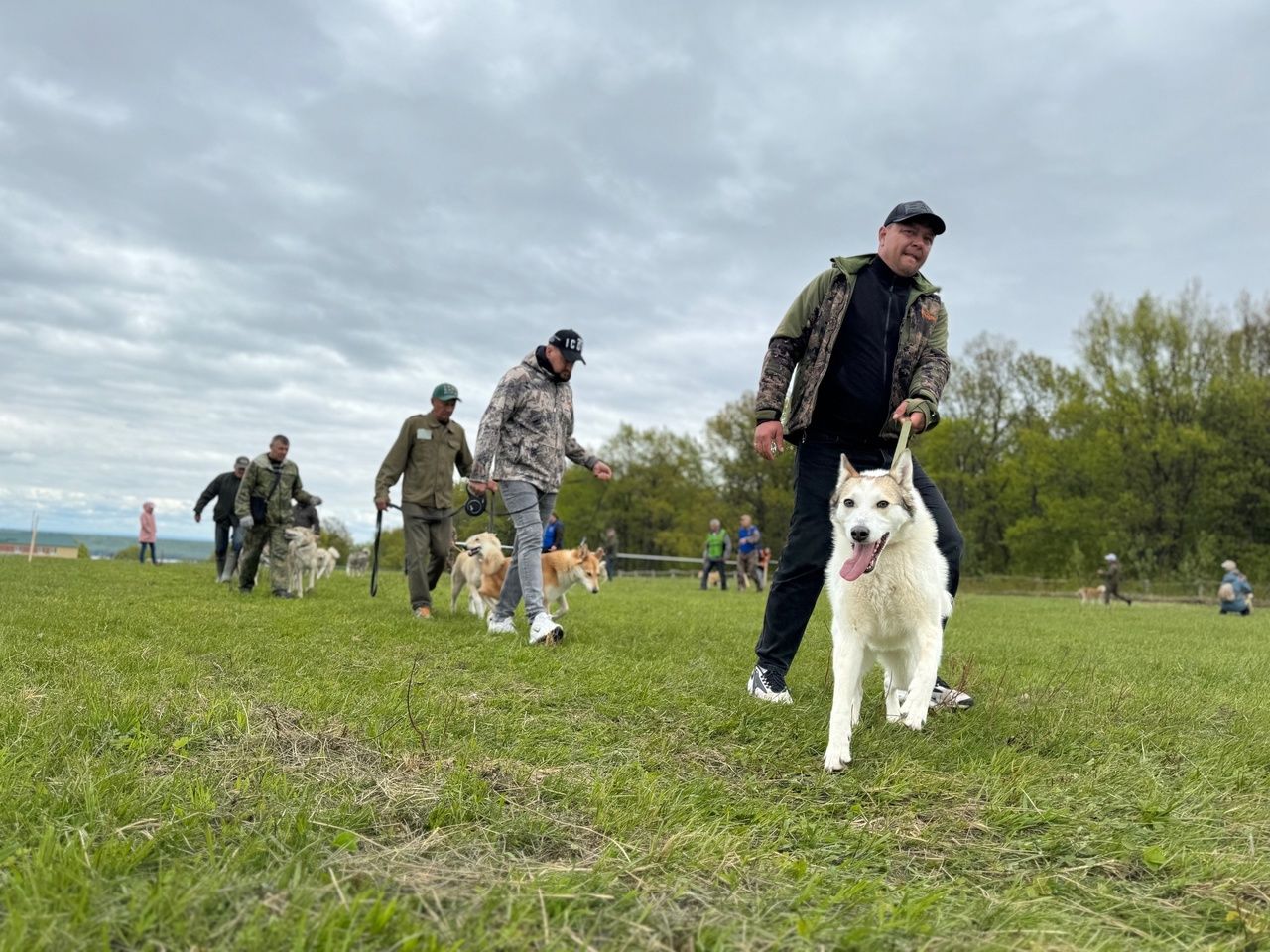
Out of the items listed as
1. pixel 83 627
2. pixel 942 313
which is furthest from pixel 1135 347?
pixel 83 627

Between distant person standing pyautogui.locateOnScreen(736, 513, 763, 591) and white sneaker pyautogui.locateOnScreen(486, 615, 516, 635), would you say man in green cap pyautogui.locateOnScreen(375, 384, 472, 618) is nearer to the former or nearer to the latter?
white sneaker pyautogui.locateOnScreen(486, 615, 516, 635)

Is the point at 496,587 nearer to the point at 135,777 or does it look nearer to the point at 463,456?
the point at 463,456

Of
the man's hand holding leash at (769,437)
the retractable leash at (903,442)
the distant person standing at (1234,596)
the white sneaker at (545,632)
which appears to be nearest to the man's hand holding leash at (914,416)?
the retractable leash at (903,442)

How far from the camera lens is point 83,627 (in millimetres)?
6312

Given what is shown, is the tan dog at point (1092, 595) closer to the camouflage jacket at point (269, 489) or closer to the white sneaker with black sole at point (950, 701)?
the camouflage jacket at point (269, 489)

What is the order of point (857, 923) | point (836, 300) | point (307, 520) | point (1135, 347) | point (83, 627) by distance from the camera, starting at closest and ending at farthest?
point (857, 923)
point (836, 300)
point (83, 627)
point (307, 520)
point (1135, 347)

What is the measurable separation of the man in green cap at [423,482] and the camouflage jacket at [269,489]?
9.53 ft

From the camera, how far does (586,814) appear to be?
8.27 feet

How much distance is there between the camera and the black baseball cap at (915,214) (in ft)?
15.0

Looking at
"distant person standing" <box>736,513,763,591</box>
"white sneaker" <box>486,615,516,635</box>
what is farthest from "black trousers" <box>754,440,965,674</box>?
"distant person standing" <box>736,513,763,591</box>

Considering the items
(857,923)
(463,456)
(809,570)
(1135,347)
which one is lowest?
(857,923)

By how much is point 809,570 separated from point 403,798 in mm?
2922

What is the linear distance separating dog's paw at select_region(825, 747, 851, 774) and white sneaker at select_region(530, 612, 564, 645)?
142 inches

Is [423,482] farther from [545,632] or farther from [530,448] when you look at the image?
[545,632]
